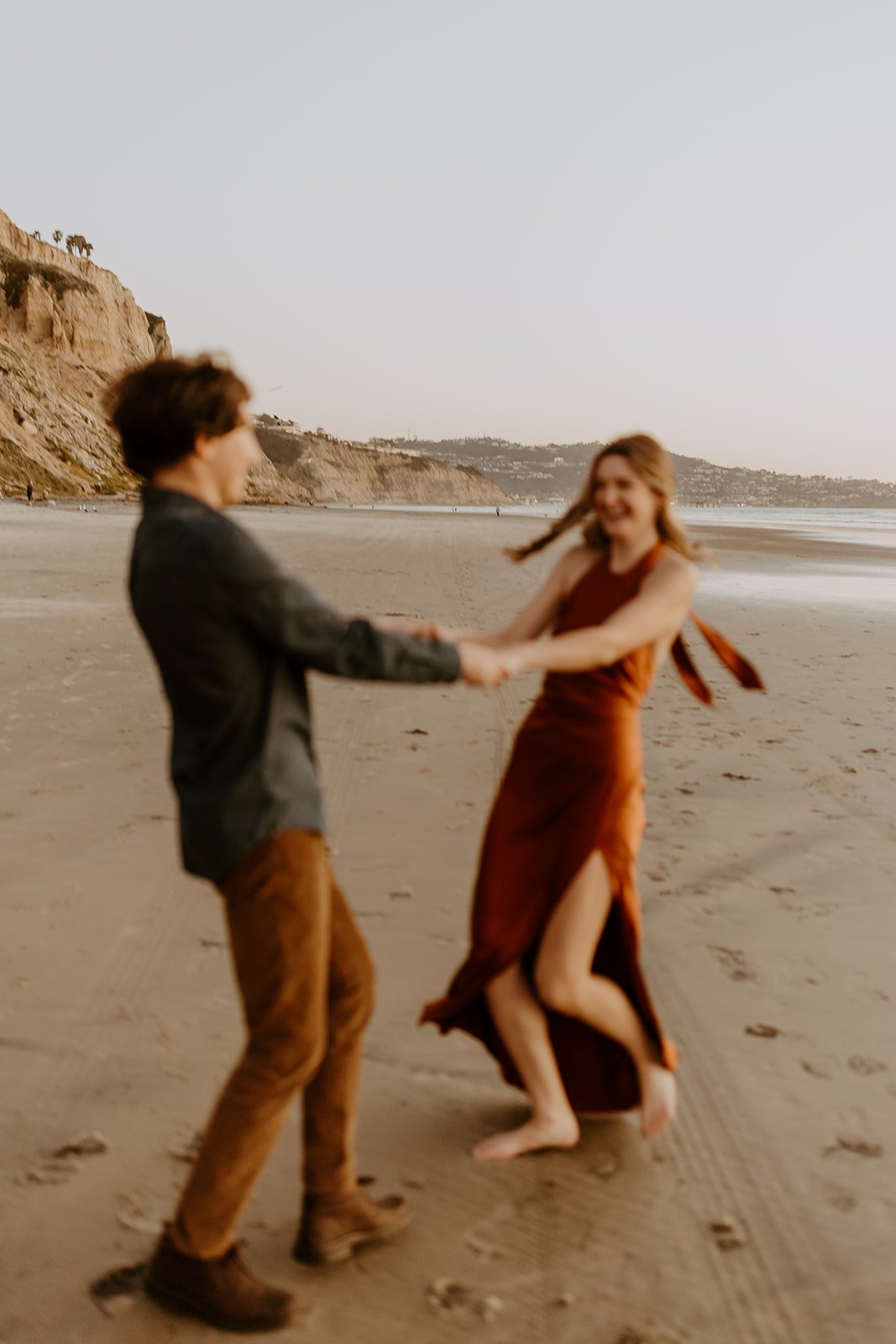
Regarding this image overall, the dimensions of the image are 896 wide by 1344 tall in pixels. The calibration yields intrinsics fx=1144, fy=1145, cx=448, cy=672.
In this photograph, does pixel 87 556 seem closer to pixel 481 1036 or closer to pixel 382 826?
pixel 382 826

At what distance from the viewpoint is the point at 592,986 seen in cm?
307

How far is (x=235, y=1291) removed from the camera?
98.0 inches

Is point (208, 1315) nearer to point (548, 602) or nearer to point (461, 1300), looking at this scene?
point (461, 1300)

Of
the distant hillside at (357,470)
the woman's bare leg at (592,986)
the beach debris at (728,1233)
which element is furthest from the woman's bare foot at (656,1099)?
the distant hillside at (357,470)

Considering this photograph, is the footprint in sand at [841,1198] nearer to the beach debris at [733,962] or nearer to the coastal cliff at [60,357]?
the beach debris at [733,962]

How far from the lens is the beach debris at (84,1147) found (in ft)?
10.1

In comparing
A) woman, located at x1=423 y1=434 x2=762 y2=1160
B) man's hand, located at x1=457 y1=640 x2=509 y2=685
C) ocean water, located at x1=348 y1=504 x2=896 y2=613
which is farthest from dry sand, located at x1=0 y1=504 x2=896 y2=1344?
ocean water, located at x1=348 y1=504 x2=896 y2=613

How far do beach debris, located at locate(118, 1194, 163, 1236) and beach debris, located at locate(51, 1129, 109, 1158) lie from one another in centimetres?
22

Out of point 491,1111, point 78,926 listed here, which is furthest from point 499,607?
point 491,1111

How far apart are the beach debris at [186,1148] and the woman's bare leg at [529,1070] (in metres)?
0.77

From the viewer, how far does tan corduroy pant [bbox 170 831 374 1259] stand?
2.29 meters

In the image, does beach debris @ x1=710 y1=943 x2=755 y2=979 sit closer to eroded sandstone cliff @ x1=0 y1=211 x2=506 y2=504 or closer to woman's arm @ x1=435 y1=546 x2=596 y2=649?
woman's arm @ x1=435 y1=546 x2=596 y2=649

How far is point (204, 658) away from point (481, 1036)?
64.4 inches

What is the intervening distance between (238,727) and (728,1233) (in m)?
1.80
